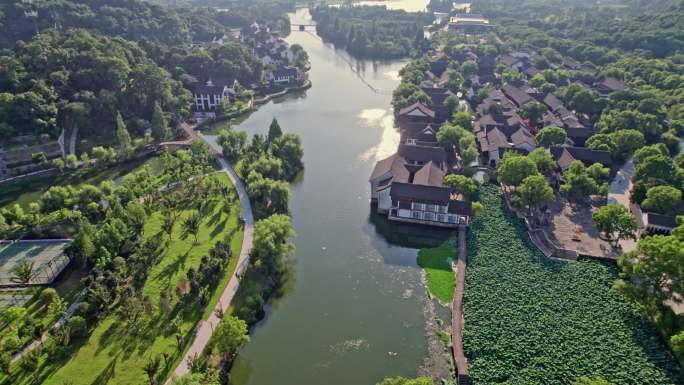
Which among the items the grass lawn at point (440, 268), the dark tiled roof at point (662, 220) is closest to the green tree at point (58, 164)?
the grass lawn at point (440, 268)

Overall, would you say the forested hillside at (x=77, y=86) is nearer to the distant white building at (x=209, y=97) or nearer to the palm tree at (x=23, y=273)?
the distant white building at (x=209, y=97)

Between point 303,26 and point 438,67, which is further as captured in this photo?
point 303,26

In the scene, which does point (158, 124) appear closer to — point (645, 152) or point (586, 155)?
point (586, 155)

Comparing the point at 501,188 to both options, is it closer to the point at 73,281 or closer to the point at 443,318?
the point at 443,318

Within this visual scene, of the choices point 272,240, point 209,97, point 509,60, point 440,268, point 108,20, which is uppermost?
point 108,20

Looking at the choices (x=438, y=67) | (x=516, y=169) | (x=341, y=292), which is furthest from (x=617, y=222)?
(x=438, y=67)

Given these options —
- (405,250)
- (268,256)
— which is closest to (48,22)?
(268,256)
